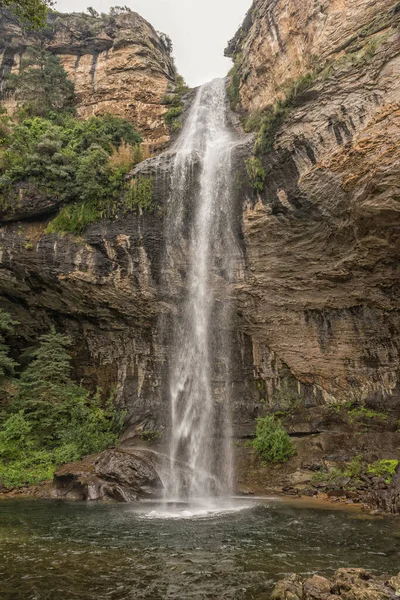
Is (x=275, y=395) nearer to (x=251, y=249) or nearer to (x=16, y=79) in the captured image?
(x=251, y=249)

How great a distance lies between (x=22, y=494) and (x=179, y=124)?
62.6ft

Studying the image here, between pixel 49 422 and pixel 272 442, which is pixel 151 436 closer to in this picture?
pixel 49 422

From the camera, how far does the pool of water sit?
475 centimetres

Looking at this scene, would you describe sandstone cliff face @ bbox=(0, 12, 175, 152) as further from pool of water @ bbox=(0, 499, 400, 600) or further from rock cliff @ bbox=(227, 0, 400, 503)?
pool of water @ bbox=(0, 499, 400, 600)

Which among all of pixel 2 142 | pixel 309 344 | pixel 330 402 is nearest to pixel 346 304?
pixel 309 344

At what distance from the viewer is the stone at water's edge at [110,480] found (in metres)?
11.2

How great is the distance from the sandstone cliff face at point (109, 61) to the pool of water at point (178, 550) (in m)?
19.2

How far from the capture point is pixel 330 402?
14.4 metres

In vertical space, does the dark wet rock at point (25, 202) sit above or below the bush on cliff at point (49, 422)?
above

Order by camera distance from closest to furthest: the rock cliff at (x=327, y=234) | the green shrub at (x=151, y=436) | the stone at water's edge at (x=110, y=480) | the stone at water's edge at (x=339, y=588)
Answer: the stone at water's edge at (x=339, y=588), the rock cliff at (x=327, y=234), the stone at water's edge at (x=110, y=480), the green shrub at (x=151, y=436)

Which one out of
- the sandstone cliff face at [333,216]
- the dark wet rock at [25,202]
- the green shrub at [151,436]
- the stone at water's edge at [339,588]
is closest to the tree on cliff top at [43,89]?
the dark wet rock at [25,202]

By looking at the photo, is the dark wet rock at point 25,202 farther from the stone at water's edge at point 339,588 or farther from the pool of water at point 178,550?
the stone at water's edge at point 339,588

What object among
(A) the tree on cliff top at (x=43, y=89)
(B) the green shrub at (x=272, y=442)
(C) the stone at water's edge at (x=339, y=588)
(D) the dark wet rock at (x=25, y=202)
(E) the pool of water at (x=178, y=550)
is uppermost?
(A) the tree on cliff top at (x=43, y=89)

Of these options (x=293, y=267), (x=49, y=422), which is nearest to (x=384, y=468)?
(x=293, y=267)
